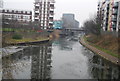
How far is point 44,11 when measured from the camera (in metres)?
58.4

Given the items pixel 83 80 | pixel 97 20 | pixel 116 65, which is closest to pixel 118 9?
pixel 97 20

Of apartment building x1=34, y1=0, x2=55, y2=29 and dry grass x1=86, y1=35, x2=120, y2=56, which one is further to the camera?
apartment building x1=34, y1=0, x2=55, y2=29

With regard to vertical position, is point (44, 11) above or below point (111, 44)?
above

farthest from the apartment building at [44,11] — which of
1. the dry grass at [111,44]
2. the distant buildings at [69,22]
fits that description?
the dry grass at [111,44]

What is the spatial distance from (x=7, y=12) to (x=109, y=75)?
5419 cm

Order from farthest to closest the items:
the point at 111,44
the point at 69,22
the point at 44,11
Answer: the point at 69,22
the point at 44,11
the point at 111,44

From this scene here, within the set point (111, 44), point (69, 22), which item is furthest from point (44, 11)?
point (69, 22)

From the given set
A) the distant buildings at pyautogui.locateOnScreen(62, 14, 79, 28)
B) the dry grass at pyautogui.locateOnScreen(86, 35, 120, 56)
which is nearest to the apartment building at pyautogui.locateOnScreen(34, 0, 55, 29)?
the distant buildings at pyautogui.locateOnScreen(62, 14, 79, 28)

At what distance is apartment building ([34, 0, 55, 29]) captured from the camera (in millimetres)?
58500

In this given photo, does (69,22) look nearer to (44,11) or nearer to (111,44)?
(44,11)

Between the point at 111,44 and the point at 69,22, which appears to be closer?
the point at 111,44

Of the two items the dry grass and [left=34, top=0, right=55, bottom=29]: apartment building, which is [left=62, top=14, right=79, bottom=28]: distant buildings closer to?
[left=34, top=0, right=55, bottom=29]: apartment building

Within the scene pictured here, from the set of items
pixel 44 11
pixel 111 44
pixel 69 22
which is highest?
pixel 44 11

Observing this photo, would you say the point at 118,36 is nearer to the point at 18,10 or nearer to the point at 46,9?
the point at 46,9
